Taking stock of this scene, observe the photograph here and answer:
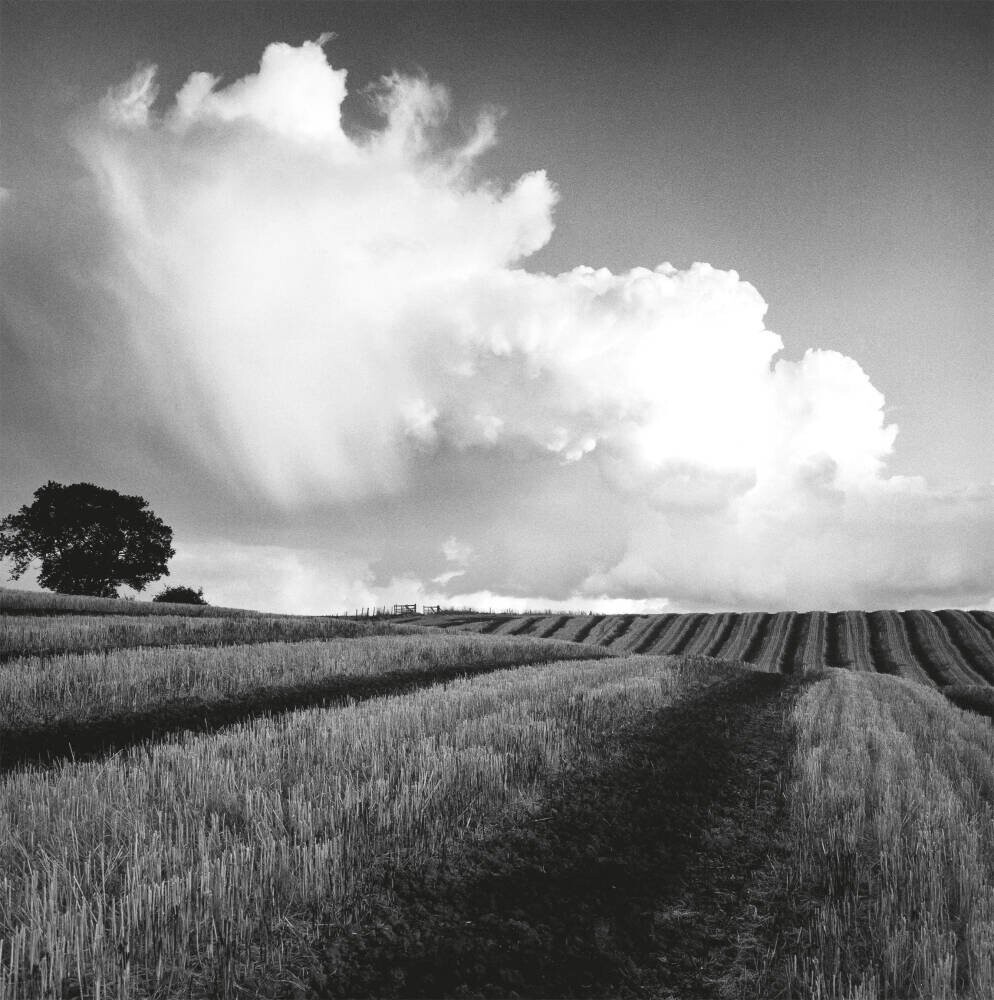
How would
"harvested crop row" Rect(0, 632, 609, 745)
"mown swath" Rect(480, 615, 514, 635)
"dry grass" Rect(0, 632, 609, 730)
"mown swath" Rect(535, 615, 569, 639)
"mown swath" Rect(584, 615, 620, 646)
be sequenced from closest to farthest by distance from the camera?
"harvested crop row" Rect(0, 632, 609, 745) < "dry grass" Rect(0, 632, 609, 730) < "mown swath" Rect(584, 615, 620, 646) < "mown swath" Rect(535, 615, 569, 639) < "mown swath" Rect(480, 615, 514, 635)

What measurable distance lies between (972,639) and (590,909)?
224ft

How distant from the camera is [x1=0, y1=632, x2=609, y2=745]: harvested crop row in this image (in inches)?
564

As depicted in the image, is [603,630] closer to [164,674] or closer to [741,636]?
[741,636]

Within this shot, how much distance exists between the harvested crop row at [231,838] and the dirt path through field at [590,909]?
440 millimetres

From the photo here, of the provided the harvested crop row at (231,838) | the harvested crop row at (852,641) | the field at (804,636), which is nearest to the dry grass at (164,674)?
the harvested crop row at (231,838)

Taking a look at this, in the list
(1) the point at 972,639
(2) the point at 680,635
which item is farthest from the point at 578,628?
(1) the point at 972,639

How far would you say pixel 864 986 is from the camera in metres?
4.33

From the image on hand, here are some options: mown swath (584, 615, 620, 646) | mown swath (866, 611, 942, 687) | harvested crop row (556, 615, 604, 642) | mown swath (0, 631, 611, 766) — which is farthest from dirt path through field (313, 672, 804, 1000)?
harvested crop row (556, 615, 604, 642)

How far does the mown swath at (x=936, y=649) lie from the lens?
4759 cm

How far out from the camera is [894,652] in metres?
56.2

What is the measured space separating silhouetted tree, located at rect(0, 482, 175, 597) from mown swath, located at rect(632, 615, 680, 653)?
177ft

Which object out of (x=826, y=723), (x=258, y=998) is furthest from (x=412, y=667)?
(x=258, y=998)

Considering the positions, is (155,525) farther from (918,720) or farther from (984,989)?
(984,989)

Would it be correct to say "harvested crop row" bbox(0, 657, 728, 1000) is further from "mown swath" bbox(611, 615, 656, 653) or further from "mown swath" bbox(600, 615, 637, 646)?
"mown swath" bbox(600, 615, 637, 646)
